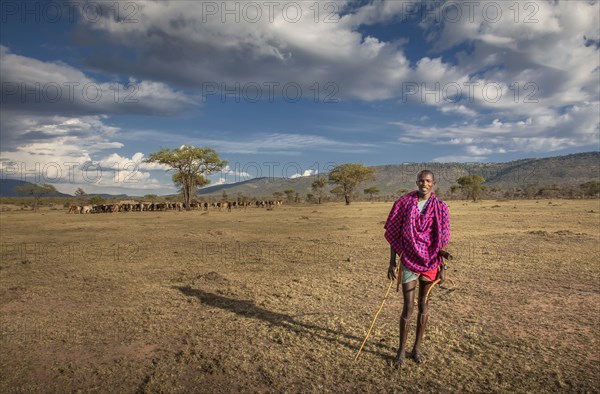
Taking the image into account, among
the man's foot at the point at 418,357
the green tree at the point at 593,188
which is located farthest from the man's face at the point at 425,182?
the green tree at the point at 593,188

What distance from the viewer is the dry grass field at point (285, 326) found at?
4281 millimetres

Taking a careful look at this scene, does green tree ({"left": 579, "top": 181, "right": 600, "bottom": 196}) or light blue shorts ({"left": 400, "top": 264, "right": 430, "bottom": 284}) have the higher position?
green tree ({"left": 579, "top": 181, "right": 600, "bottom": 196})

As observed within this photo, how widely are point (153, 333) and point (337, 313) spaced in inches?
117

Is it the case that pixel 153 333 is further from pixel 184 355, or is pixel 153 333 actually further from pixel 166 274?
pixel 166 274

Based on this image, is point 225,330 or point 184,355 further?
point 225,330

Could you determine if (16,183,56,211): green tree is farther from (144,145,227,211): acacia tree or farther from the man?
the man

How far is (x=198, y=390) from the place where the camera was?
13.4ft

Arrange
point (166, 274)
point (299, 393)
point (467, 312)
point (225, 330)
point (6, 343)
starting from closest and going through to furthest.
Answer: point (299, 393) < point (6, 343) < point (225, 330) < point (467, 312) < point (166, 274)

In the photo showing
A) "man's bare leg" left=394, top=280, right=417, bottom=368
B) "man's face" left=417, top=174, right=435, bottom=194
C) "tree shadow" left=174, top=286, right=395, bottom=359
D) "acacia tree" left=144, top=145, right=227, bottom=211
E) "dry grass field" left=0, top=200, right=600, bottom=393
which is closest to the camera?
"dry grass field" left=0, top=200, right=600, bottom=393

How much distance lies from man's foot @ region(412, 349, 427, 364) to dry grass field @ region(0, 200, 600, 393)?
0.08m

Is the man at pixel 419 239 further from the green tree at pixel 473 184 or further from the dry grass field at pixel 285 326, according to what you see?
the green tree at pixel 473 184

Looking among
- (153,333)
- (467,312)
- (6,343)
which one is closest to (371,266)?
(467,312)

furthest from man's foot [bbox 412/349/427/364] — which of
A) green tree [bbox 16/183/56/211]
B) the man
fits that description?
green tree [bbox 16/183/56/211]

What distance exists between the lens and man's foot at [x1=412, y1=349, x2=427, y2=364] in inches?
181
